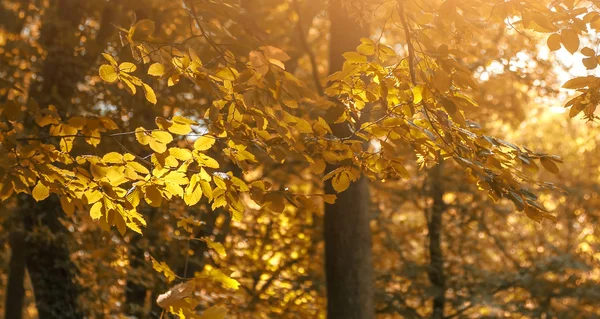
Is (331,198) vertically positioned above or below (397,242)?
below

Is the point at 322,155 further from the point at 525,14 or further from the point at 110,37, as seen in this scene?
the point at 110,37

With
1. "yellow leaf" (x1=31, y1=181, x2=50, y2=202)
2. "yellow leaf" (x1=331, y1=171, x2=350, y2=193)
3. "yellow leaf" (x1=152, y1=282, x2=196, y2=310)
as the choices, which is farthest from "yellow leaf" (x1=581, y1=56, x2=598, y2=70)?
"yellow leaf" (x1=31, y1=181, x2=50, y2=202)

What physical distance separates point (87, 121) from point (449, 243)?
35.0 ft

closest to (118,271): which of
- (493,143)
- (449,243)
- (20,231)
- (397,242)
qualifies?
(20,231)

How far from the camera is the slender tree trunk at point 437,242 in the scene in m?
11.2

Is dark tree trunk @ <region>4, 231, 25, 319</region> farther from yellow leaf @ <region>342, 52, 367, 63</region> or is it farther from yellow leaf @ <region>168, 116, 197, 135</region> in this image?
yellow leaf @ <region>342, 52, 367, 63</region>

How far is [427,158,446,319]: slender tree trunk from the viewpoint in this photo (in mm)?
11219

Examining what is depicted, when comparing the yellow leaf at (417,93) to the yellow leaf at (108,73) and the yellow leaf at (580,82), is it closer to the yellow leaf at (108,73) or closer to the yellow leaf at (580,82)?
the yellow leaf at (580,82)

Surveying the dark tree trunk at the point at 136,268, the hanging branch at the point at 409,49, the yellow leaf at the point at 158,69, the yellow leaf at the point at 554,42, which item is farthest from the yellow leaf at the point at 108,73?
the dark tree trunk at the point at 136,268

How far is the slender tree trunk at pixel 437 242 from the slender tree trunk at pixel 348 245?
5.34 m

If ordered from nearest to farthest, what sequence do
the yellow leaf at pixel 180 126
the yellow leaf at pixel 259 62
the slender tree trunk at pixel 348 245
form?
1. the yellow leaf at pixel 259 62
2. the yellow leaf at pixel 180 126
3. the slender tree trunk at pixel 348 245

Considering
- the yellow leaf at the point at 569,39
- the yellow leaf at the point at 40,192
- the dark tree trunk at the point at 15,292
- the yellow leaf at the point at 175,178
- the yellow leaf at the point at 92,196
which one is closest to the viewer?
the yellow leaf at the point at 569,39

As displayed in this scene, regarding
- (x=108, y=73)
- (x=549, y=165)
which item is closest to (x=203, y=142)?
(x=108, y=73)

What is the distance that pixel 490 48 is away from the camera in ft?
35.0
